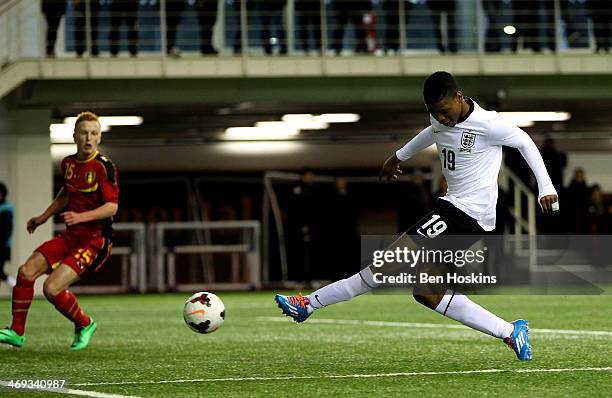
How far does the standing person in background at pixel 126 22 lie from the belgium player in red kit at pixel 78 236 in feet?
36.4

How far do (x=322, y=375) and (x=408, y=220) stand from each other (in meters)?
13.2

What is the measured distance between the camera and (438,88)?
6965 mm

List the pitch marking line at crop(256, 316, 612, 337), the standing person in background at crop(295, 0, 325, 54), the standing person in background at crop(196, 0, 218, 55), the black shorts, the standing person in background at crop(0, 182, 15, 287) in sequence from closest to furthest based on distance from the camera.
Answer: the black shorts < the pitch marking line at crop(256, 316, 612, 337) < the standing person in background at crop(0, 182, 15, 287) < the standing person in background at crop(196, 0, 218, 55) < the standing person in background at crop(295, 0, 325, 54)

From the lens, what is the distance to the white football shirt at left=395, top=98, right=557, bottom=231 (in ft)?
23.6

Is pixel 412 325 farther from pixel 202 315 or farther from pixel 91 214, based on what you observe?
pixel 91 214

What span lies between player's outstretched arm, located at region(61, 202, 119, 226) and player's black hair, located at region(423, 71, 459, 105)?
2.61 metres

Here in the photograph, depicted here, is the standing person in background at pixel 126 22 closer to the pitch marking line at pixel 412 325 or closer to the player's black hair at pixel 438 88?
the pitch marking line at pixel 412 325

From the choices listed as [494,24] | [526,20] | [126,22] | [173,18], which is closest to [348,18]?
[494,24]

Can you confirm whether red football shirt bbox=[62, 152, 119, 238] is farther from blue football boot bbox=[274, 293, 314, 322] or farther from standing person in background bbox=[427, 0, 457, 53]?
standing person in background bbox=[427, 0, 457, 53]

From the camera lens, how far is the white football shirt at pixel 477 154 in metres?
7.20

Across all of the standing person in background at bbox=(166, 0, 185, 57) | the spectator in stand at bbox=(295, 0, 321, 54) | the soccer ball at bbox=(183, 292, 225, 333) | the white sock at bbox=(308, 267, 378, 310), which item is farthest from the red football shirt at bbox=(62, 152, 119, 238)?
the spectator in stand at bbox=(295, 0, 321, 54)

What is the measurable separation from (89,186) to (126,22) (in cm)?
1144

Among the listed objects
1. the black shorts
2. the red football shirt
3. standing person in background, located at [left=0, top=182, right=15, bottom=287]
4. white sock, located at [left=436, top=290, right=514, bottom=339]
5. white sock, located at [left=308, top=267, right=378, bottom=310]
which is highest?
the red football shirt

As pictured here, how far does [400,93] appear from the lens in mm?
20906
